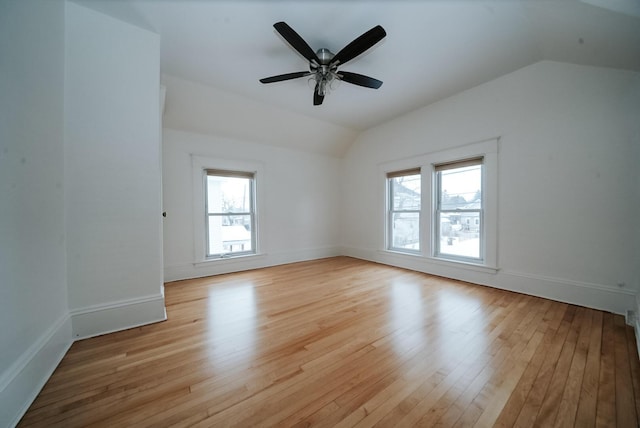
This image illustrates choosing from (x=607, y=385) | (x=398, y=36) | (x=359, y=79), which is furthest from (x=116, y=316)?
(x=398, y=36)

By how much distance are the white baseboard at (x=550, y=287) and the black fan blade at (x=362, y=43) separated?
311 centimetres

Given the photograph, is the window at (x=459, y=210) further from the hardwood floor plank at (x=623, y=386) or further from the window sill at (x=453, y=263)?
the hardwood floor plank at (x=623, y=386)

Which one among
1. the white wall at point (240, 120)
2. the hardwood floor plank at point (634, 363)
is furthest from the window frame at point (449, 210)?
the white wall at point (240, 120)

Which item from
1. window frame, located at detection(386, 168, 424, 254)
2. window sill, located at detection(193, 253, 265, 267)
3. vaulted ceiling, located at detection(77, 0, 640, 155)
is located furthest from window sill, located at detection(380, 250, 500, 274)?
window sill, located at detection(193, 253, 265, 267)

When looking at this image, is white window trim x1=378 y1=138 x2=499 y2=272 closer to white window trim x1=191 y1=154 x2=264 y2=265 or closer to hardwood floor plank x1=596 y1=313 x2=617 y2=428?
hardwood floor plank x1=596 y1=313 x2=617 y2=428

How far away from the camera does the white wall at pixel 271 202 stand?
3377mm

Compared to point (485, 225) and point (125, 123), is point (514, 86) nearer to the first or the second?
point (485, 225)

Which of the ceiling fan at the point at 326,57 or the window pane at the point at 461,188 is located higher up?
the ceiling fan at the point at 326,57

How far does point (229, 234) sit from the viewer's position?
394 centimetres

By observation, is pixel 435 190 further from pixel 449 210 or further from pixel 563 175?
pixel 563 175

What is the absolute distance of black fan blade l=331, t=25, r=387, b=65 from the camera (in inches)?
66.1

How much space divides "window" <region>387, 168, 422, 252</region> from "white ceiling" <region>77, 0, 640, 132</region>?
1.57 metres

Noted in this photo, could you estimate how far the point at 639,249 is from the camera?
6.81 feet

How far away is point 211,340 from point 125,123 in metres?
2.02
